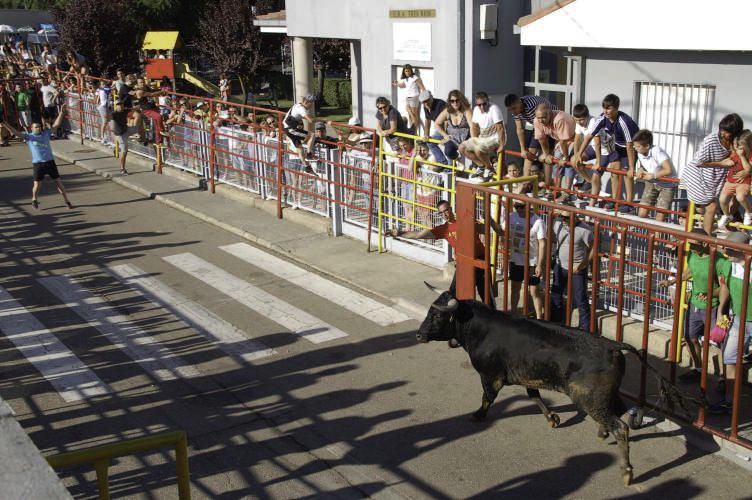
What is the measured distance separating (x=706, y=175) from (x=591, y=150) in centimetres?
288

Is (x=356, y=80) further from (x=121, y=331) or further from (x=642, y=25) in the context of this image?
(x=121, y=331)

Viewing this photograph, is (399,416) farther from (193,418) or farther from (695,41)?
(695,41)

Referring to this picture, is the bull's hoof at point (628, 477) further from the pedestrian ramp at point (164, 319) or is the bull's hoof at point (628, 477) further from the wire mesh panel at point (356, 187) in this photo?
the wire mesh panel at point (356, 187)

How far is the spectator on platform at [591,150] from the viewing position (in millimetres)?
11352

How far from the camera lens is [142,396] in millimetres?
8938

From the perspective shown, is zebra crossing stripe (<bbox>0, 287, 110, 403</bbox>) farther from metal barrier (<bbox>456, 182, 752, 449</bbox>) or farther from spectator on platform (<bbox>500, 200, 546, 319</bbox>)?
spectator on platform (<bbox>500, 200, 546, 319</bbox>)

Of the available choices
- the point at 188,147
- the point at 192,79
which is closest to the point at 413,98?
the point at 188,147

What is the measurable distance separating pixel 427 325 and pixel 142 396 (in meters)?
3.08

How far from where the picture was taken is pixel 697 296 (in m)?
7.64

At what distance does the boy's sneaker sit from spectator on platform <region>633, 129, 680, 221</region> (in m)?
3.24

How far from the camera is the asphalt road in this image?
723 centimetres

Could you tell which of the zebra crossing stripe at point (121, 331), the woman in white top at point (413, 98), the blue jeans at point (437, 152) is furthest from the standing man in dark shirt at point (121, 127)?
the blue jeans at point (437, 152)

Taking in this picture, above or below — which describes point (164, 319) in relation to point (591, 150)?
below

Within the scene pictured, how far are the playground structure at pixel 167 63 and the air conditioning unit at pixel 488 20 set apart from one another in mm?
25873
